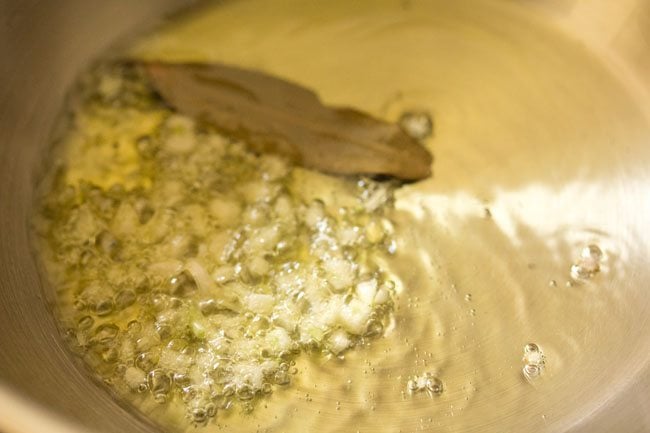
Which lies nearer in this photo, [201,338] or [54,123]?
[201,338]

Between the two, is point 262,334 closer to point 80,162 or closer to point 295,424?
point 295,424

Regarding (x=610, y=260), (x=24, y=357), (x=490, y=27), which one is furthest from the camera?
(x=490, y=27)

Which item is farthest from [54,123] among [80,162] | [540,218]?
[540,218]

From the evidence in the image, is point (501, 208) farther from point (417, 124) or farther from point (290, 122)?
point (290, 122)

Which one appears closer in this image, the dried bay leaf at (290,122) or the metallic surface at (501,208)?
the metallic surface at (501,208)

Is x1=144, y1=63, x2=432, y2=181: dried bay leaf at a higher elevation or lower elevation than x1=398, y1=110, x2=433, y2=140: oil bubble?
lower
